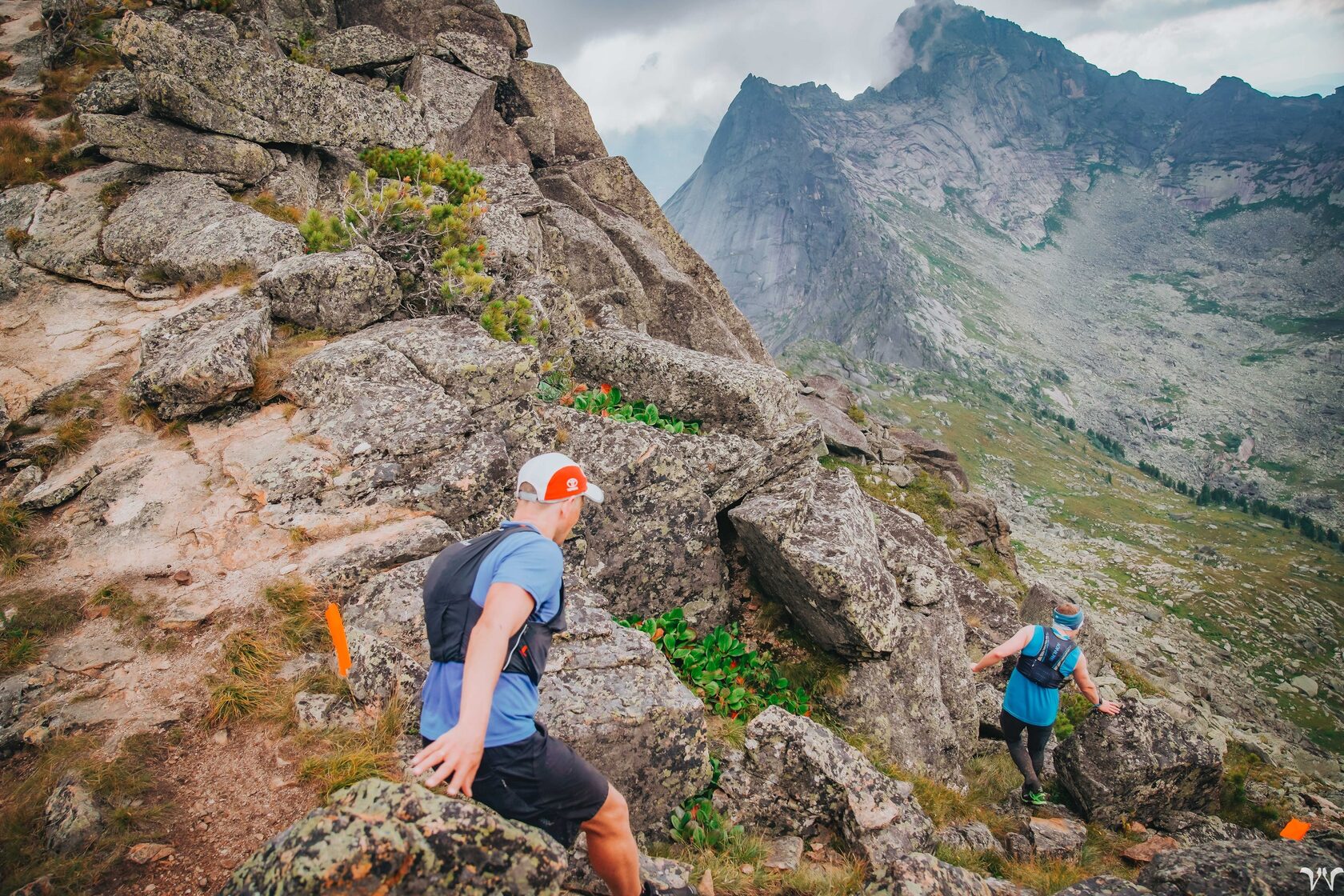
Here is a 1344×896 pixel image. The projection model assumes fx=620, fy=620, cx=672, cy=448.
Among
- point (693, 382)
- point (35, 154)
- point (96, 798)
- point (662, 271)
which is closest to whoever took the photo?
point (96, 798)

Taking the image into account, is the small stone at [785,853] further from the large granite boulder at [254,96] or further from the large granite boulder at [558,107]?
the large granite boulder at [558,107]

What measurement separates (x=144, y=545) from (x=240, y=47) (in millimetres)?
20489

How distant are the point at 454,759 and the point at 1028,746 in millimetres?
13729

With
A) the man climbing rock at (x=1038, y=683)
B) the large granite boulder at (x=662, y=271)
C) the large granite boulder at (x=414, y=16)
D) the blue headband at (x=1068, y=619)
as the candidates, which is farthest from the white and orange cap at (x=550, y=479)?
the large granite boulder at (x=414, y=16)

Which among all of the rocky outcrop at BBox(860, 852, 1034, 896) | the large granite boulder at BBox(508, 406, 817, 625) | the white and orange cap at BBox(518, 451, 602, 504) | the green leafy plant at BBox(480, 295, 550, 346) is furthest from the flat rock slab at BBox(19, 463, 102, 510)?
the rocky outcrop at BBox(860, 852, 1034, 896)

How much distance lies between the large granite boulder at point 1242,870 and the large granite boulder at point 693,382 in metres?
11.3

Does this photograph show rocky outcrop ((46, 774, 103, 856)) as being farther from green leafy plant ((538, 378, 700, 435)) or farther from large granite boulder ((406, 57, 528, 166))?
large granite boulder ((406, 57, 528, 166))

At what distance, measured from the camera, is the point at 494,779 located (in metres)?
5.36

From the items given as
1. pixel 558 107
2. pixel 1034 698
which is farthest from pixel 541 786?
pixel 558 107

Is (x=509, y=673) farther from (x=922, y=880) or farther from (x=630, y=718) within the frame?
(x=922, y=880)

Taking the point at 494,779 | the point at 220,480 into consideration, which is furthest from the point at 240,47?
the point at 494,779

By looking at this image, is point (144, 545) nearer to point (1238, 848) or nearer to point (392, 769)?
point (392, 769)

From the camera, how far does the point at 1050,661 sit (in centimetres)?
1254

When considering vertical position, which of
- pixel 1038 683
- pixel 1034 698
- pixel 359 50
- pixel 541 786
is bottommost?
pixel 1034 698
